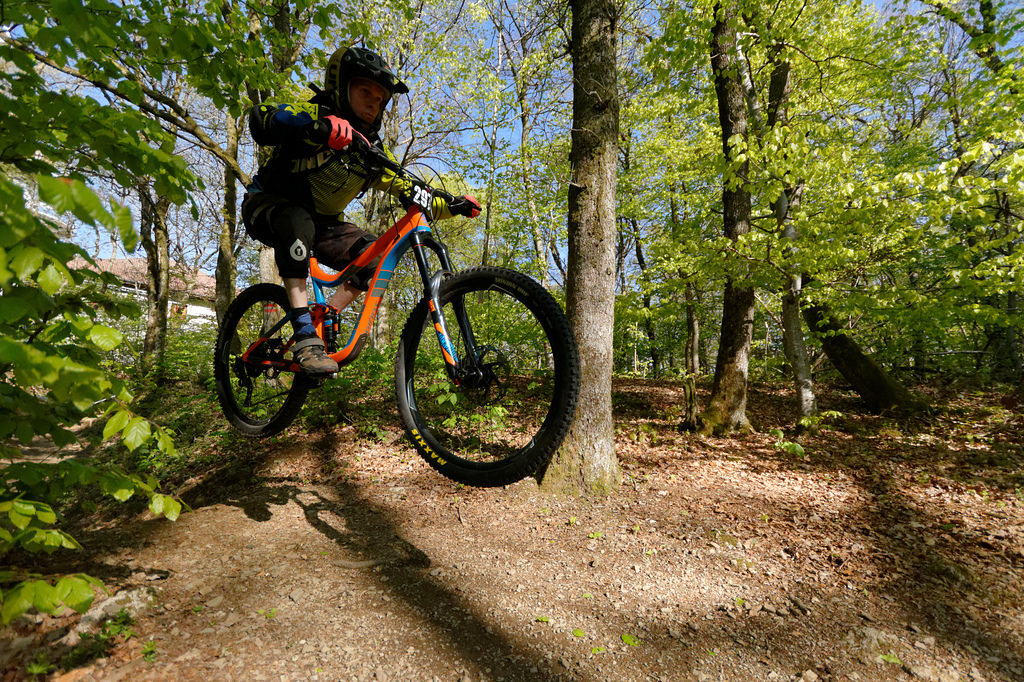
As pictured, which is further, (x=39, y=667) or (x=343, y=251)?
(x=343, y=251)

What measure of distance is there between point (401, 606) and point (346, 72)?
3.24 metres

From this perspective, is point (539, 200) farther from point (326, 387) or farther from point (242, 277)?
point (242, 277)

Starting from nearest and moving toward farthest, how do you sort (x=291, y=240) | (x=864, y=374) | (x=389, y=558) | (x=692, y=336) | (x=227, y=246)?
1. (x=291, y=240)
2. (x=389, y=558)
3. (x=864, y=374)
4. (x=227, y=246)
5. (x=692, y=336)

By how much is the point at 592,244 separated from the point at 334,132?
2487mm

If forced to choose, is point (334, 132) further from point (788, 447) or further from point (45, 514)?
point (788, 447)

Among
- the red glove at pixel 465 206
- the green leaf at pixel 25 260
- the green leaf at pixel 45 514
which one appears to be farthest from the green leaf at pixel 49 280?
the red glove at pixel 465 206

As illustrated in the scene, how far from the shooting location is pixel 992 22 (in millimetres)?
6699

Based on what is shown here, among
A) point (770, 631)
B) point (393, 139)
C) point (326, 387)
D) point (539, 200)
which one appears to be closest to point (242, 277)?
point (393, 139)

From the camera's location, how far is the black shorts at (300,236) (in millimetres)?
2838

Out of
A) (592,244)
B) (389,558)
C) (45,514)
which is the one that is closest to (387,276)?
(45,514)

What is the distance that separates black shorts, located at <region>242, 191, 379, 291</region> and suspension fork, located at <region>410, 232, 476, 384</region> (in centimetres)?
62

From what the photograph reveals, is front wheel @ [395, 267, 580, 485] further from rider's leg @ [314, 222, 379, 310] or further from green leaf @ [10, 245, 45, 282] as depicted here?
green leaf @ [10, 245, 45, 282]

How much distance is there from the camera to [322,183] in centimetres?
286

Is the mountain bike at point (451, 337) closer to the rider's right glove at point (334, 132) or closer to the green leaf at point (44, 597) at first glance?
the rider's right glove at point (334, 132)
